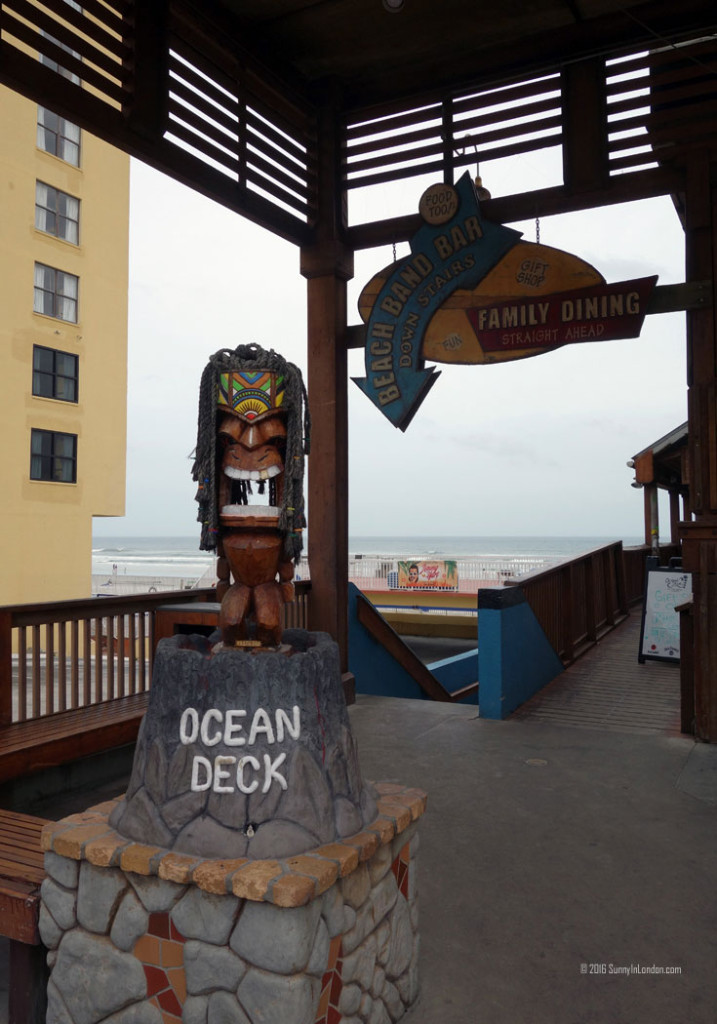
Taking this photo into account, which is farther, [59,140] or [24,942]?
[59,140]

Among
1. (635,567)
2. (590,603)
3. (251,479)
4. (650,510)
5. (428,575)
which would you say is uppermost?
(650,510)

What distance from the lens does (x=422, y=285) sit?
6.59m

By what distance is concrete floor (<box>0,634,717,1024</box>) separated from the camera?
276 cm

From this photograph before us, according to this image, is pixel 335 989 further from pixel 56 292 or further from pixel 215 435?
pixel 56 292

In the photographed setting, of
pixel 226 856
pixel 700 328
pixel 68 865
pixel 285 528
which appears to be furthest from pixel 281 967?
pixel 700 328

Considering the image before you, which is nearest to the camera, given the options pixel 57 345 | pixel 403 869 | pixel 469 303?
pixel 403 869

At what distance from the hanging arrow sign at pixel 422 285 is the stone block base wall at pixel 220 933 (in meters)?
4.44

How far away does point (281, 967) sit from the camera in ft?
7.14

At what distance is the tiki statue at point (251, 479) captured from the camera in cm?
284

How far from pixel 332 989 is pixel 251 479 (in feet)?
5.68

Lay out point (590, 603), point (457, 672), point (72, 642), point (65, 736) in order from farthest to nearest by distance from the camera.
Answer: point (457, 672), point (590, 603), point (72, 642), point (65, 736)

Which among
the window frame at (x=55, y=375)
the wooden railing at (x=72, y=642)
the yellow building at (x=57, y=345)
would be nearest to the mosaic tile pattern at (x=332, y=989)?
the wooden railing at (x=72, y=642)

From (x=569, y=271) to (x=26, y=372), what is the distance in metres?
17.1

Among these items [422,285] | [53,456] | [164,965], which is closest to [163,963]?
[164,965]
